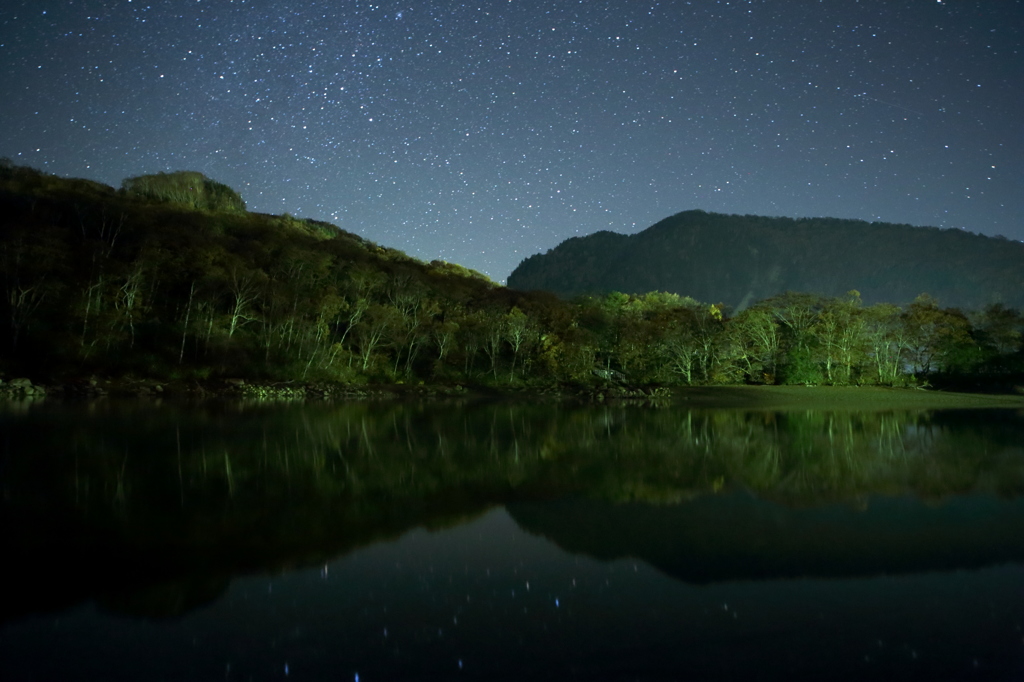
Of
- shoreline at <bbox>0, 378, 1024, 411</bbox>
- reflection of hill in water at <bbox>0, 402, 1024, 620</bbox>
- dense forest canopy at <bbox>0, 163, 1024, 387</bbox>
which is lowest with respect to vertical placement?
shoreline at <bbox>0, 378, 1024, 411</bbox>

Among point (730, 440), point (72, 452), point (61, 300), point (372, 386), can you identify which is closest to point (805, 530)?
point (730, 440)

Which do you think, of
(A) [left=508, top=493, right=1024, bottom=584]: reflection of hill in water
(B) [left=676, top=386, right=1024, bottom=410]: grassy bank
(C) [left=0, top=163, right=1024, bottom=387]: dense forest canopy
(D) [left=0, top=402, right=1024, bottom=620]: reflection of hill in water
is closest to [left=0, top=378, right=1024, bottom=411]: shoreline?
(B) [left=676, top=386, right=1024, bottom=410]: grassy bank

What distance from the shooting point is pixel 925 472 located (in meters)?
14.5

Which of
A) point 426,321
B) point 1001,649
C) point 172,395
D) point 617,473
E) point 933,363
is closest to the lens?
point 1001,649

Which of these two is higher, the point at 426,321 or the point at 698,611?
the point at 426,321

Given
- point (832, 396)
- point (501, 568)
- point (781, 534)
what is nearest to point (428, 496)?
point (501, 568)

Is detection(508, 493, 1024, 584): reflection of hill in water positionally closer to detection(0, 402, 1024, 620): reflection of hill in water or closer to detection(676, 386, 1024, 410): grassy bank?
detection(0, 402, 1024, 620): reflection of hill in water

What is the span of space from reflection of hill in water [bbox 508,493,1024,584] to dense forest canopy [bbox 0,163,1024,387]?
158ft

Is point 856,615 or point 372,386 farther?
point 372,386

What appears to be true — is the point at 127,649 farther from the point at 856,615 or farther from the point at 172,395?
the point at 172,395

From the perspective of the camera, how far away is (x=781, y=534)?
8.84 metres

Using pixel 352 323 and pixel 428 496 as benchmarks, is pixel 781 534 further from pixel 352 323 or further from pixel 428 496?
pixel 352 323

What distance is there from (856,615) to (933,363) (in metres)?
82.1

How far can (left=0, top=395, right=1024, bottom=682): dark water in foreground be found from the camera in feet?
16.3
